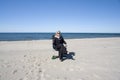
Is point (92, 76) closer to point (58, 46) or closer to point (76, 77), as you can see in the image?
point (76, 77)

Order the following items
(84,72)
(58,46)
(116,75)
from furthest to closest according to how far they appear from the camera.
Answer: (58,46) → (84,72) → (116,75)

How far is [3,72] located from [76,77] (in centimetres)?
287

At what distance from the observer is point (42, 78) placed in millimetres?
4023

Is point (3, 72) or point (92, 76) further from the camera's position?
point (3, 72)

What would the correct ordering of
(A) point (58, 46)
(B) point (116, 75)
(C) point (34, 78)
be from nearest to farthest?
(C) point (34, 78) < (B) point (116, 75) < (A) point (58, 46)

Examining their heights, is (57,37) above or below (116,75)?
above

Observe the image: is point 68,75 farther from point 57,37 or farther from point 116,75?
point 57,37

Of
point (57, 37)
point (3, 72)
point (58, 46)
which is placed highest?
point (57, 37)

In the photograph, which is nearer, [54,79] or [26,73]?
[54,79]

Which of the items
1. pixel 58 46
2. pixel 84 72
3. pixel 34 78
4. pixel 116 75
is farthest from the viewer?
pixel 58 46

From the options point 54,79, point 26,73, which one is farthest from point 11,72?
point 54,79

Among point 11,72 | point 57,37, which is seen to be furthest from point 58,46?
point 11,72

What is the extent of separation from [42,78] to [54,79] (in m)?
0.41

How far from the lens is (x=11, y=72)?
4.66 meters
